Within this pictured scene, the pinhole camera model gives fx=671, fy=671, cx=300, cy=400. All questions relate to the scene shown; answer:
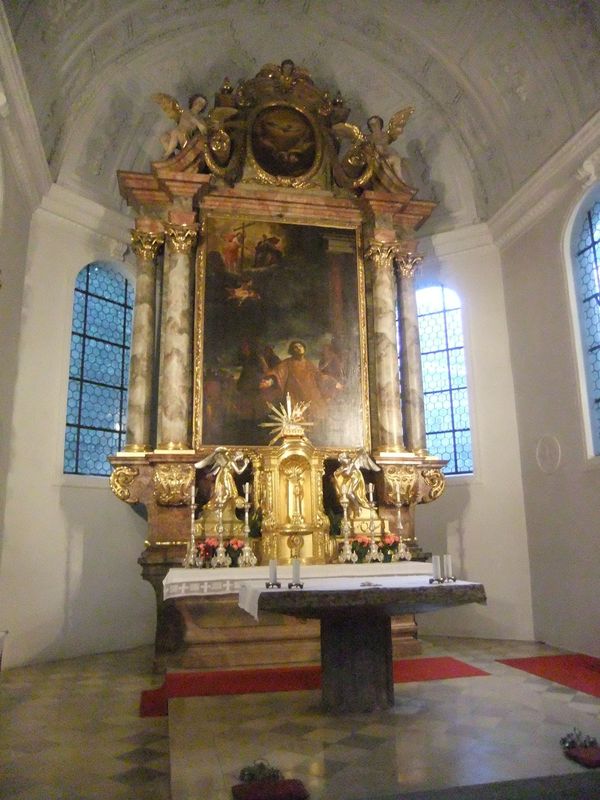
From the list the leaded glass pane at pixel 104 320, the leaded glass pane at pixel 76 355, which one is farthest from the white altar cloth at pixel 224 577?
the leaded glass pane at pixel 104 320

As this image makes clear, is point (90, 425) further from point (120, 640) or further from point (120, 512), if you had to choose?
point (120, 640)

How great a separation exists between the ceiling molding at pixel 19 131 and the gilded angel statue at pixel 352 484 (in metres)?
5.68

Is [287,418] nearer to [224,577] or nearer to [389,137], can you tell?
[224,577]

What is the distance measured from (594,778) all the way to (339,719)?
73.4 inches

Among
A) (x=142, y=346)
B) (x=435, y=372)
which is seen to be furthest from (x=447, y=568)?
(x=435, y=372)

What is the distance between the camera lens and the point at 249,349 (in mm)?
9688

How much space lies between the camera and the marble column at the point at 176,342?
9.02m

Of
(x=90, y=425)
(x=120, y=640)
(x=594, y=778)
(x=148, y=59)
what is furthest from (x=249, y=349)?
(x=594, y=778)

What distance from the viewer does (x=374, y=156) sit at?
10.4 metres

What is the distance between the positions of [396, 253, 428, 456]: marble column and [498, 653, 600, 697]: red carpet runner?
3077 mm

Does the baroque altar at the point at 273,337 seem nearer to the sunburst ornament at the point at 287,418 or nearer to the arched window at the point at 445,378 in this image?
the sunburst ornament at the point at 287,418

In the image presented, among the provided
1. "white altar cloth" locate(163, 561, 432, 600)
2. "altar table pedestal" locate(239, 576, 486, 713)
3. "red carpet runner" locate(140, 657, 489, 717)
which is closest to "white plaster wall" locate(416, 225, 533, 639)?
"red carpet runner" locate(140, 657, 489, 717)

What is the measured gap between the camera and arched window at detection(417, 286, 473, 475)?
36.3ft

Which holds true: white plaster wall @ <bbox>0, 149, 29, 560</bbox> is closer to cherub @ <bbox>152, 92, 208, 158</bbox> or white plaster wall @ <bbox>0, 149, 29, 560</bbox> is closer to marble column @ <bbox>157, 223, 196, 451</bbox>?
marble column @ <bbox>157, 223, 196, 451</bbox>
